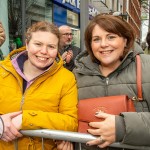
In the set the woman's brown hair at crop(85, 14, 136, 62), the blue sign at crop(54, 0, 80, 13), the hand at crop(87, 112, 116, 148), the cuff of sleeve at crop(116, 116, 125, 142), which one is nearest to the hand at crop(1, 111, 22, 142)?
the hand at crop(87, 112, 116, 148)

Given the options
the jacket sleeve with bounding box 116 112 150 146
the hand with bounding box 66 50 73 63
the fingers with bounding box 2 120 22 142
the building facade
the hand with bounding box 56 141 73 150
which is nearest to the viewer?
the jacket sleeve with bounding box 116 112 150 146

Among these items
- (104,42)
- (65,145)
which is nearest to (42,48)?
(104,42)

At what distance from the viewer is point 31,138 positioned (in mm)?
2328

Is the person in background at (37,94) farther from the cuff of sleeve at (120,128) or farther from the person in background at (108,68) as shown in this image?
the cuff of sleeve at (120,128)

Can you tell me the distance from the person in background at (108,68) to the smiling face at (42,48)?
228mm

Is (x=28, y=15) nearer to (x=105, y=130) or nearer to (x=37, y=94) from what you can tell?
(x=37, y=94)

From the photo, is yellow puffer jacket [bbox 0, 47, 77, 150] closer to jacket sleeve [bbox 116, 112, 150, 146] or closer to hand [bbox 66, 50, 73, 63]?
jacket sleeve [bbox 116, 112, 150, 146]

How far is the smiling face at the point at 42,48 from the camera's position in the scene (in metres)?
2.35

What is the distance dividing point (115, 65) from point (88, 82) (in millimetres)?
239

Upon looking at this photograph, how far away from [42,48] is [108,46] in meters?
0.50

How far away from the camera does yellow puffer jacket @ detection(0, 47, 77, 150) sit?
2.27 meters

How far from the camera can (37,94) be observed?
7.50 feet

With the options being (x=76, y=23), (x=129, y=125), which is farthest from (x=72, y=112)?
(x=76, y=23)

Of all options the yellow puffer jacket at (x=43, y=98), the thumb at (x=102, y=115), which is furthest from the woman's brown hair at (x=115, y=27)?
the thumb at (x=102, y=115)
